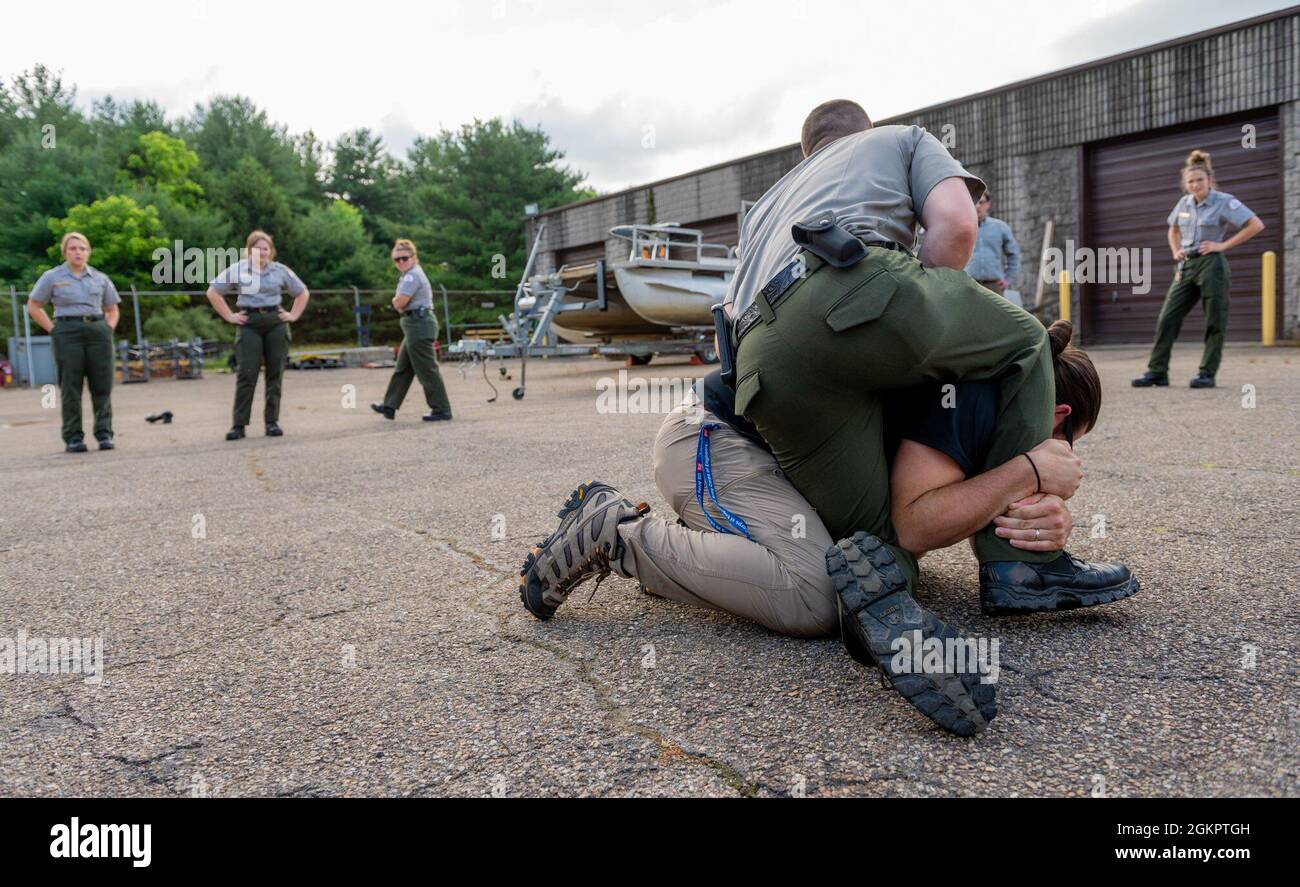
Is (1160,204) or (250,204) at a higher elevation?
(250,204)

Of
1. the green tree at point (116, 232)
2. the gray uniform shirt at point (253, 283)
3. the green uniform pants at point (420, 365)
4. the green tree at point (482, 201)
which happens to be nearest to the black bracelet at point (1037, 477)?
the green uniform pants at point (420, 365)

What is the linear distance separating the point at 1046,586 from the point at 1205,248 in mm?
6340

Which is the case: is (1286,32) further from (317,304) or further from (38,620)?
(317,304)

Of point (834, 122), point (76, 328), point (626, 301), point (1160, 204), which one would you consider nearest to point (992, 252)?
point (834, 122)

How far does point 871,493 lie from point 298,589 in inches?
73.3

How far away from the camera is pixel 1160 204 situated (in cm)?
1475

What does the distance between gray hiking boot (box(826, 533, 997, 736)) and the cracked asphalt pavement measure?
6 cm

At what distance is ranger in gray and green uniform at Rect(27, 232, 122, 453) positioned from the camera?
7.18 m

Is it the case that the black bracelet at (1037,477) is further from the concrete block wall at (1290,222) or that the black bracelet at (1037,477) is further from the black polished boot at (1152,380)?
the concrete block wall at (1290,222)

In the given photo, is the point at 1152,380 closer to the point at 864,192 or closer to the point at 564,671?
the point at 864,192

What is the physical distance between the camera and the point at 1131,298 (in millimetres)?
15391

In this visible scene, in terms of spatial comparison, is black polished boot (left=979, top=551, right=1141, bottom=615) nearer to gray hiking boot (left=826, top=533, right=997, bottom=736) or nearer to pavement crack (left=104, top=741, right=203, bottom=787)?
gray hiking boot (left=826, top=533, right=997, bottom=736)

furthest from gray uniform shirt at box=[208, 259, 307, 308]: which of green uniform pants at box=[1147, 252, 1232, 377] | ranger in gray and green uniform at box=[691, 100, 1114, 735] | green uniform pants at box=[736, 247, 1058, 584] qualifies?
green uniform pants at box=[1147, 252, 1232, 377]

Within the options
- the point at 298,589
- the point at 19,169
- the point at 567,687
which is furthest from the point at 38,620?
the point at 19,169
